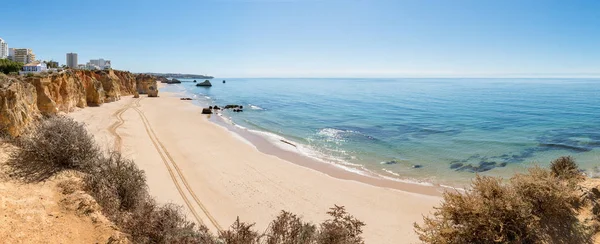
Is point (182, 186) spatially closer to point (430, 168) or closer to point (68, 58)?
point (430, 168)

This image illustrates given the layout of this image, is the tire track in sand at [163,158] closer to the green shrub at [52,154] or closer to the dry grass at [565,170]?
the green shrub at [52,154]

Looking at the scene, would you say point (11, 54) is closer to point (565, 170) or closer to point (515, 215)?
point (515, 215)

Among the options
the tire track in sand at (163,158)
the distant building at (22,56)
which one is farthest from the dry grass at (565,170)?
the distant building at (22,56)

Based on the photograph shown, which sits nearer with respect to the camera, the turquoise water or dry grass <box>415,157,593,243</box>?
dry grass <box>415,157,593,243</box>

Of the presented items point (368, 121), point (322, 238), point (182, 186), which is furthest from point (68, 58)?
point (322, 238)

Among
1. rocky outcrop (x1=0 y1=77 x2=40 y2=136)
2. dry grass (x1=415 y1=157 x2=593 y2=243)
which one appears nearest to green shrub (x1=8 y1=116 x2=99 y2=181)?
rocky outcrop (x1=0 y1=77 x2=40 y2=136)

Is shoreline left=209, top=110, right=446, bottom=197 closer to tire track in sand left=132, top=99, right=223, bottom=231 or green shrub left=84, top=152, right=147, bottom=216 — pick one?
tire track in sand left=132, top=99, right=223, bottom=231
